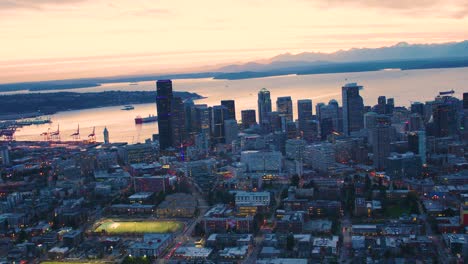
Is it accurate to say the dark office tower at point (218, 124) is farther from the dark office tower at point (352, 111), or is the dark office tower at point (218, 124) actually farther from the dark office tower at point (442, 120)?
the dark office tower at point (442, 120)

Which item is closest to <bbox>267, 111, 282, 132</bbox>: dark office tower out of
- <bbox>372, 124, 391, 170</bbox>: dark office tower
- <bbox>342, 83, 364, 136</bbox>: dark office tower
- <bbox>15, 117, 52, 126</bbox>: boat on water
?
<bbox>342, 83, 364, 136</bbox>: dark office tower

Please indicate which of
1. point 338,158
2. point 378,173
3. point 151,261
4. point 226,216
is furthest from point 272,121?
point 151,261

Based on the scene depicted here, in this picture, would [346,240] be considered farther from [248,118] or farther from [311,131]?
[248,118]

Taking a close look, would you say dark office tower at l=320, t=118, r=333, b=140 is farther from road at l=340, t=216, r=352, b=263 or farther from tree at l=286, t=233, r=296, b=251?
tree at l=286, t=233, r=296, b=251

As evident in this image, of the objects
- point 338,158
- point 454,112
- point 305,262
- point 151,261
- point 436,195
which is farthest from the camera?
point 454,112

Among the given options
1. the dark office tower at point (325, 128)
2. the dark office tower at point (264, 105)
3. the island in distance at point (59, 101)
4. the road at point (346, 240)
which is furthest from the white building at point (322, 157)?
the island in distance at point (59, 101)

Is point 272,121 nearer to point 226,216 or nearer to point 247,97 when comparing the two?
point 226,216
